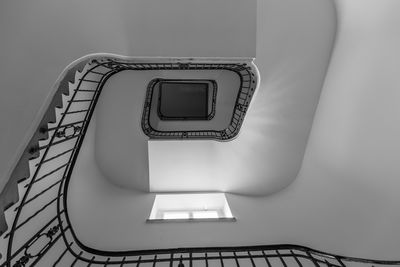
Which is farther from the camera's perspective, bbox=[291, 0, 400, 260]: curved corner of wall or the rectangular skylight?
the rectangular skylight

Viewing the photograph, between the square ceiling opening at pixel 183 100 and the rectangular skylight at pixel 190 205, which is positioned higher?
the square ceiling opening at pixel 183 100

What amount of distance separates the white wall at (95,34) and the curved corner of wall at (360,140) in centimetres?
162

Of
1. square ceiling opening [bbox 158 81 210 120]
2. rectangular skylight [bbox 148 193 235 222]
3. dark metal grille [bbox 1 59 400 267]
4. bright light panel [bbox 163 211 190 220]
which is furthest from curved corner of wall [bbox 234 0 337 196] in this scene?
square ceiling opening [bbox 158 81 210 120]

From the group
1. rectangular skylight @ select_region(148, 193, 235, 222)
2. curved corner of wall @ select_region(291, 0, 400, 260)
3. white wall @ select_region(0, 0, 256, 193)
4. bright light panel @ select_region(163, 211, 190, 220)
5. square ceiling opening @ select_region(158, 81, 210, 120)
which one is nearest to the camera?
curved corner of wall @ select_region(291, 0, 400, 260)

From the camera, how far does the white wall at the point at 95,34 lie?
9.64 ft

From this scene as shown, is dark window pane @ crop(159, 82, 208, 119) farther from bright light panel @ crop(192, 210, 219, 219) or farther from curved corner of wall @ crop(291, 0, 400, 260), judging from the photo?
curved corner of wall @ crop(291, 0, 400, 260)

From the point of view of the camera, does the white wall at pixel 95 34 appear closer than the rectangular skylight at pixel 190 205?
Yes

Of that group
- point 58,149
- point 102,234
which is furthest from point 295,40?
point 102,234

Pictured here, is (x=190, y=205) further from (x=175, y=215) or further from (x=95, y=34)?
(x=95, y=34)

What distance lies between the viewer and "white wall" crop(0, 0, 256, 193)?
2.94m

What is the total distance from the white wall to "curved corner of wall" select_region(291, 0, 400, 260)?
1.62 meters

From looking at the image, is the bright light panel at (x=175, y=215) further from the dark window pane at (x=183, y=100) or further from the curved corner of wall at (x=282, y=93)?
the dark window pane at (x=183, y=100)

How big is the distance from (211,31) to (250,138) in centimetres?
251

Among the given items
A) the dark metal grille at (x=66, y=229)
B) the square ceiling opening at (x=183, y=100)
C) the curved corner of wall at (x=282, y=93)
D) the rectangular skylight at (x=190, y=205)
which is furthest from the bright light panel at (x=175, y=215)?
the square ceiling opening at (x=183, y=100)
